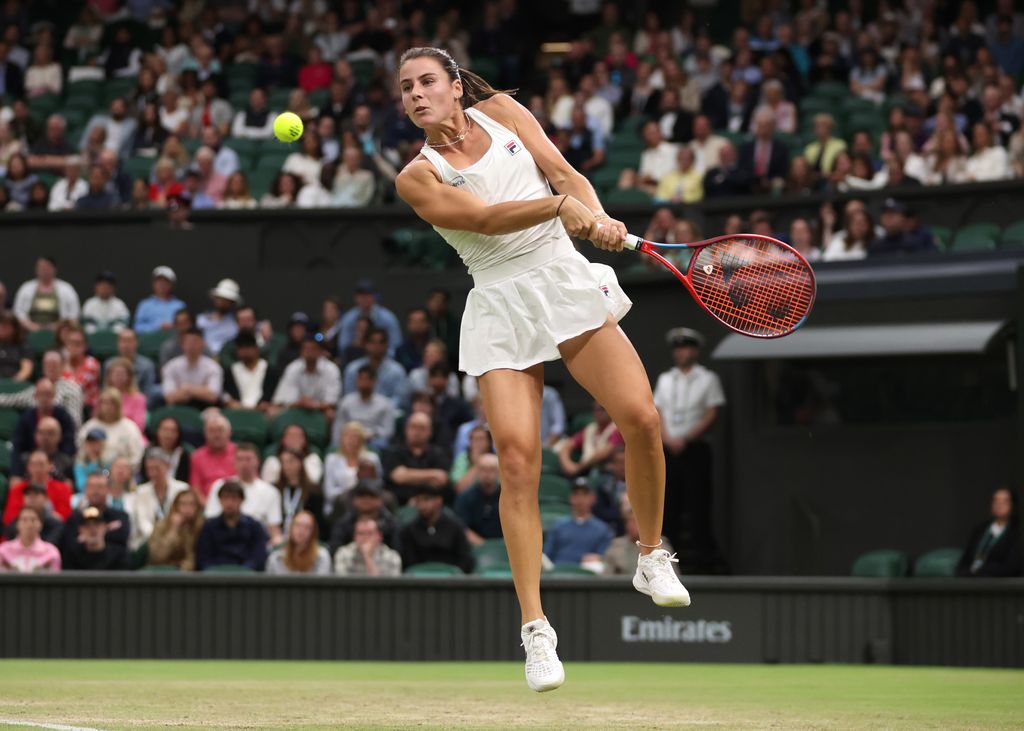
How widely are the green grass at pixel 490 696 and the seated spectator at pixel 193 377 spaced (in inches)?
143

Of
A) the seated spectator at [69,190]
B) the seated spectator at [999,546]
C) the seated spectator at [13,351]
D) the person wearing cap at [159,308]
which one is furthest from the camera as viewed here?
the seated spectator at [69,190]

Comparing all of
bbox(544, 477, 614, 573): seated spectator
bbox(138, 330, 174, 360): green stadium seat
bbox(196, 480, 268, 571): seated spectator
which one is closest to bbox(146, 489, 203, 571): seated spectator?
bbox(196, 480, 268, 571): seated spectator

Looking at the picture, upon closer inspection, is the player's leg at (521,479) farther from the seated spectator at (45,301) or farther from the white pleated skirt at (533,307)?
the seated spectator at (45,301)

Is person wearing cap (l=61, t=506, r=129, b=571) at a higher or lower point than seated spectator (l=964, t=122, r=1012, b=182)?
lower

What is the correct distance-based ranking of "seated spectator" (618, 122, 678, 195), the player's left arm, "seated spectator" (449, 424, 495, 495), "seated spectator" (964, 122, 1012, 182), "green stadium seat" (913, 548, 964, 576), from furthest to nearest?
"seated spectator" (618, 122, 678, 195) → "seated spectator" (964, 122, 1012, 182) → "seated spectator" (449, 424, 495, 495) → "green stadium seat" (913, 548, 964, 576) → the player's left arm

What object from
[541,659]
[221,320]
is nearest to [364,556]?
[221,320]

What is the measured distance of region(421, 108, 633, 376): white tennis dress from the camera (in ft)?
20.3

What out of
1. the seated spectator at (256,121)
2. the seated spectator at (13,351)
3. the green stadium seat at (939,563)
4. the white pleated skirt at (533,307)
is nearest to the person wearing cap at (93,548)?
the seated spectator at (13,351)

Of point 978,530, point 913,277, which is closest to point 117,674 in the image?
point 978,530

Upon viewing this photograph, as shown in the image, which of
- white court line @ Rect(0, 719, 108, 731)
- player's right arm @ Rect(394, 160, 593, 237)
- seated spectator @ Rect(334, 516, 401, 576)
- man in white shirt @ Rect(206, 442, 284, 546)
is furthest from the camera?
man in white shirt @ Rect(206, 442, 284, 546)

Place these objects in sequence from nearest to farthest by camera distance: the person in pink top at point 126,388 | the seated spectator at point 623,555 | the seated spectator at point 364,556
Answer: the seated spectator at point 364,556 → the seated spectator at point 623,555 → the person in pink top at point 126,388

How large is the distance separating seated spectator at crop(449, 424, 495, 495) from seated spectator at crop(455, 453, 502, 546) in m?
0.09

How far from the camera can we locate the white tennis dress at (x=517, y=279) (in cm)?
620

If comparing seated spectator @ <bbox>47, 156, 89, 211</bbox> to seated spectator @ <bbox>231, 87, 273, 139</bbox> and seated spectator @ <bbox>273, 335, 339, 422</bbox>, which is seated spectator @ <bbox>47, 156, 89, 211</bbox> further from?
seated spectator @ <bbox>273, 335, 339, 422</bbox>
